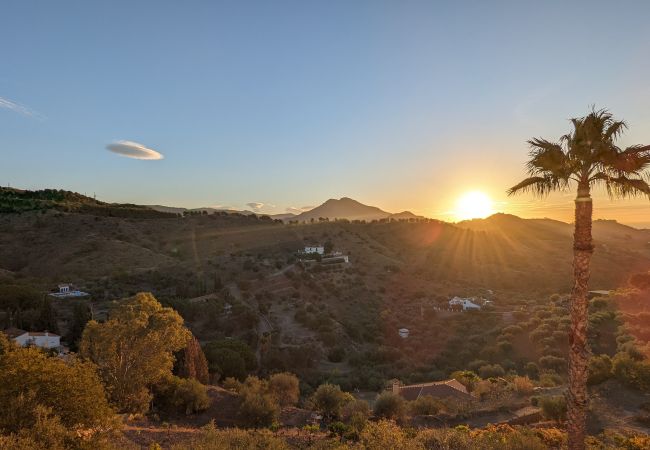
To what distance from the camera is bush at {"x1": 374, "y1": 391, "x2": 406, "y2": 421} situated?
53.4ft

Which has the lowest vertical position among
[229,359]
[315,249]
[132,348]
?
[229,359]

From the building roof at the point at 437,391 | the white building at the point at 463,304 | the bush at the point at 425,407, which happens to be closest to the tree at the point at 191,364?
the bush at the point at 425,407

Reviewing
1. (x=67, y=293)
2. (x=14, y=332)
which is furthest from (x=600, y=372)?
(x=67, y=293)

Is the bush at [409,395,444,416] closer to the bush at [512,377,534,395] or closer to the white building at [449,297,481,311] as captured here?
the bush at [512,377,534,395]

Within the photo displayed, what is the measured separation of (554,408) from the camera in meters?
14.7

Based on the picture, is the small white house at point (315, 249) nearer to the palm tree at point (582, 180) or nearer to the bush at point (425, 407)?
the bush at point (425, 407)

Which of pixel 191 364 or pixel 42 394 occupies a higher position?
pixel 42 394

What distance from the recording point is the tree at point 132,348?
47.5 ft

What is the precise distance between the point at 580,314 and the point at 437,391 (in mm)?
12617

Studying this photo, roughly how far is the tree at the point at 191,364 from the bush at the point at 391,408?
8684 millimetres

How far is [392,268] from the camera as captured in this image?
59.2 metres

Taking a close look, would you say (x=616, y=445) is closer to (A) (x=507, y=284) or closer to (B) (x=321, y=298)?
(B) (x=321, y=298)

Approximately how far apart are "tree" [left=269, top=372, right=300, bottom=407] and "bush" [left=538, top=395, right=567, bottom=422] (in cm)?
1098

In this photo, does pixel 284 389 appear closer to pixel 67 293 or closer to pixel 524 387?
pixel 524 387
